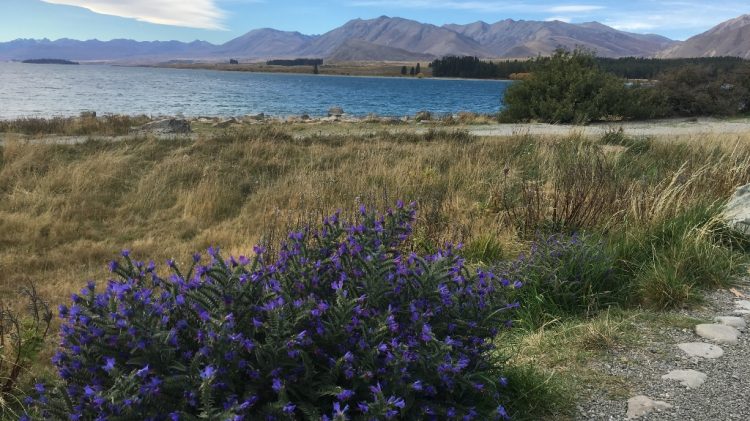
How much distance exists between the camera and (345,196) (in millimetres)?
8453

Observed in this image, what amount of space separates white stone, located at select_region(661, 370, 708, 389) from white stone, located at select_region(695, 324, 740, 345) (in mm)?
610

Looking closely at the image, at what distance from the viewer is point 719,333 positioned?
363cm

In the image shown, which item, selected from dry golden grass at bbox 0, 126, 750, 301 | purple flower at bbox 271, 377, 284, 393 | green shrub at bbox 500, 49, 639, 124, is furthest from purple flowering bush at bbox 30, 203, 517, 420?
green shrub at bbox 500, 49, 639, 124

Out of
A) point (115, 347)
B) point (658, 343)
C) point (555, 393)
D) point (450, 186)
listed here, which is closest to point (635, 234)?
point (658, 343)

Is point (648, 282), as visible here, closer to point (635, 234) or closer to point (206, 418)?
point (635, 234)

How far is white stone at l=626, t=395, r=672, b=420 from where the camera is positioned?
2.67 m

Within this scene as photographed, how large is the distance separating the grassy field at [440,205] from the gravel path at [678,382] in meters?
0.17

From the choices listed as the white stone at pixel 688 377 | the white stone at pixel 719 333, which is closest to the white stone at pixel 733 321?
the white stone at pixel 719 333

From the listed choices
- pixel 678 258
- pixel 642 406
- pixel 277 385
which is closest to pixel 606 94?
pixel 678 258

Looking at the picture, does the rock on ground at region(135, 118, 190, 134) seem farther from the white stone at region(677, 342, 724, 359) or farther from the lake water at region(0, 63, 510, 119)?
the white stone at region(677, 342, 724, 359)

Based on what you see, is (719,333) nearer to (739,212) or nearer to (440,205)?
(739,212)

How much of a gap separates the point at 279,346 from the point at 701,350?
9.26ft

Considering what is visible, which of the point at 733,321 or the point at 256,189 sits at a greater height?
the point at 733,321

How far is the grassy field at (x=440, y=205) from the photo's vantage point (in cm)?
432
